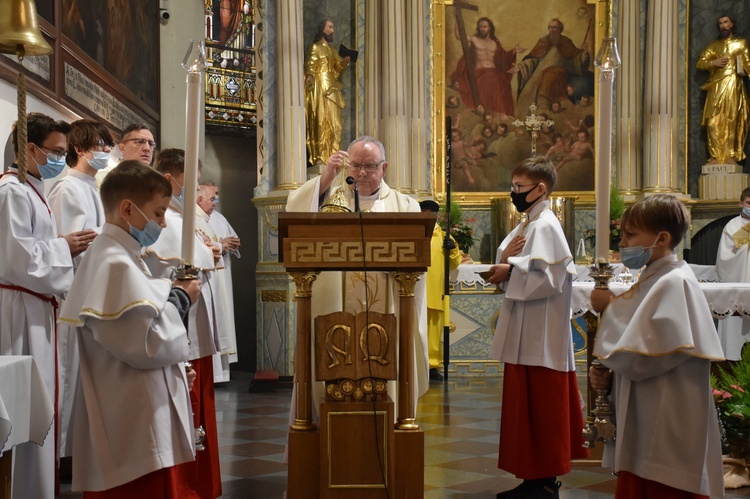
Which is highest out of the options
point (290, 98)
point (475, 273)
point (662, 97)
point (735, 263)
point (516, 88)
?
point (516, 88)

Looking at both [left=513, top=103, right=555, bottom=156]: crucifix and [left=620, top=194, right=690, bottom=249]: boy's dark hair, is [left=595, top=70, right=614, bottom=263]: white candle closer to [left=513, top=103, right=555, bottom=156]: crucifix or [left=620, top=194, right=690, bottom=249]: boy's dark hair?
[left=620, top=194, right=690, bottom=249]: boy's dark hair

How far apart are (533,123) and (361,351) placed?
26.8ft

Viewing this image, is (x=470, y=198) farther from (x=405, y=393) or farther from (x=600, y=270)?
(x=600, y=270)

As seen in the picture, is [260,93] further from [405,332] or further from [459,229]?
[405,332]

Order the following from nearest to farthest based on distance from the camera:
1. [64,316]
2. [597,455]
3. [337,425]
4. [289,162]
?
1. [64,316]
2. [337,425]
3. [597,455]
4. [289,162]

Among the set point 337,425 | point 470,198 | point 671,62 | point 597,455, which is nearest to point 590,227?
point 470,198

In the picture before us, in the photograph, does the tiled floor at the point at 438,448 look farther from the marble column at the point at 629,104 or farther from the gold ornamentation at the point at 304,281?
the marble column at the point at 629,104

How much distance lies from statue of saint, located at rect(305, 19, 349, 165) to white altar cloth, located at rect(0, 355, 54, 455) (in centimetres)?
795

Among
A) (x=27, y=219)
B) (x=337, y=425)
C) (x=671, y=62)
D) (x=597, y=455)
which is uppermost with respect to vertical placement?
(x=671, y=62)

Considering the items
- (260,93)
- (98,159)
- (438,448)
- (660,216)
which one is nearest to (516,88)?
(260,93)

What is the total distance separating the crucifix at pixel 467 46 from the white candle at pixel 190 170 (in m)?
8.89

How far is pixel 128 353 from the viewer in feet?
9.38

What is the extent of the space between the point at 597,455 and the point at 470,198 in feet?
20.6

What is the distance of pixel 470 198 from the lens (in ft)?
37.6
